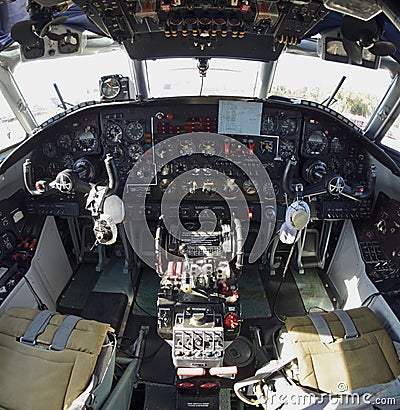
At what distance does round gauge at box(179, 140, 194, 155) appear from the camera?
3573mm

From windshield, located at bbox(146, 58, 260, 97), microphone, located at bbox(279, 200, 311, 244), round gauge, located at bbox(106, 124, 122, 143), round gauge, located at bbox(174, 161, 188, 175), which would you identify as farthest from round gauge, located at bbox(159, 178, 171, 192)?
microphone, located at bbox(279, 200, 311, 244)

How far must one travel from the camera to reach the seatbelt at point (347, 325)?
7.88 feet

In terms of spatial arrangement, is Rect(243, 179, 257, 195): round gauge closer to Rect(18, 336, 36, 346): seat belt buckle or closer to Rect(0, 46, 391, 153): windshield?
Rect(0, 46, 391, 153): windshield

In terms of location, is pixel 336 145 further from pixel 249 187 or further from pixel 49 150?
pixel 49 150

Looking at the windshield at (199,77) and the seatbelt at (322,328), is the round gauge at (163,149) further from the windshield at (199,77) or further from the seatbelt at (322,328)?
the seatbelt at (322,328)

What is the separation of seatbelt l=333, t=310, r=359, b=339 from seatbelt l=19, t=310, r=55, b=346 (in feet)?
5.86

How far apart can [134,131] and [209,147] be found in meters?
0.69

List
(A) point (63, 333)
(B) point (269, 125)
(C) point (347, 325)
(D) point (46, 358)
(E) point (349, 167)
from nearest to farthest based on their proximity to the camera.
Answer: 1. (D) point (46, 358)
2. (A) point (63, 333)
3. (C) point (347, 325)
4. (B) point (269, 125)
5. (E) point (349, 167)

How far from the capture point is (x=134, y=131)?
143 inches

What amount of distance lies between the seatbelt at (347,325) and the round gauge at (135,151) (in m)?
2.11

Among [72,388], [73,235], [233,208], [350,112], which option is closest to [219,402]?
[72,388]

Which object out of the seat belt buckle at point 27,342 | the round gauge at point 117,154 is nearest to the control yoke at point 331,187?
the round gauge at point 117,154

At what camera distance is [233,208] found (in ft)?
11.9

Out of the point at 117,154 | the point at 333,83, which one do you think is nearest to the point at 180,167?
the point at 117,154
